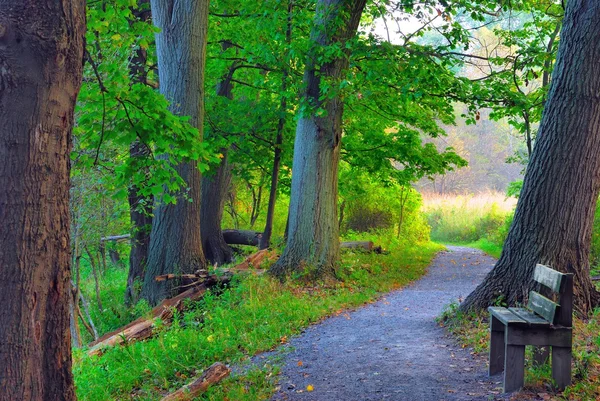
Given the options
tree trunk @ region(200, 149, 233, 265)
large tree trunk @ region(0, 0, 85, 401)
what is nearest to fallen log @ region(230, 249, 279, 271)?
tree trunk @ region(200, 149, 233, 265)

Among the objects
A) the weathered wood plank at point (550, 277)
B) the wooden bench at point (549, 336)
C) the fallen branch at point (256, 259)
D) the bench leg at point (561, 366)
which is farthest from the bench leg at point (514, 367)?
the fallen branch at point (256, 259)

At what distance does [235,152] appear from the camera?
15.7 metres

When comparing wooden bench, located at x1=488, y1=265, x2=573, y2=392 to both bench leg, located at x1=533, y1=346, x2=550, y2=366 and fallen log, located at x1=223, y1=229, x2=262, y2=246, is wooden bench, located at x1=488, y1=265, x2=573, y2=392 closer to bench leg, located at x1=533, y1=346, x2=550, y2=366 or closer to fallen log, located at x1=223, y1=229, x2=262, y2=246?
bench leg, located at x1=533, y1=346, x2=550, y2=366

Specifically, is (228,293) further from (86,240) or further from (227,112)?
(227,112)

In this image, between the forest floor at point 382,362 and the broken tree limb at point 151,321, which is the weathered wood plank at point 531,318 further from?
the broken tree limb at point 151,321

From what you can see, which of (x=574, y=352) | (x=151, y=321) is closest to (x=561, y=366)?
(x=574, y=352)

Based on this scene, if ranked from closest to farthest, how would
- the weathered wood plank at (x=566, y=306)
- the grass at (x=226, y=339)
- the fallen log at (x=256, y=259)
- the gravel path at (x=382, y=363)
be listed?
the weathered wood plank at (x=566, y=306) → the gravel path at (x=382, y=363) → the grass at (x=226, y=339) → the fallen log at (x=256, y=259)

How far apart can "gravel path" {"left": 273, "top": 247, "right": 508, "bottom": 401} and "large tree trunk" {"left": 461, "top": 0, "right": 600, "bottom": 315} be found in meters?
1.29

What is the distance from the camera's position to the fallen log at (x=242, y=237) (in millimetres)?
16266

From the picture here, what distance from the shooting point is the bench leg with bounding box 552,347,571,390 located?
486 cm

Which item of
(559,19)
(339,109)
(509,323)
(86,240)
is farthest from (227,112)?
(509,323)

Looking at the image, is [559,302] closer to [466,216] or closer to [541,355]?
[541,355]

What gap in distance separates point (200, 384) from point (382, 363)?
6.24 feet

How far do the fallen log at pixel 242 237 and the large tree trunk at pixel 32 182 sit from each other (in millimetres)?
12239
